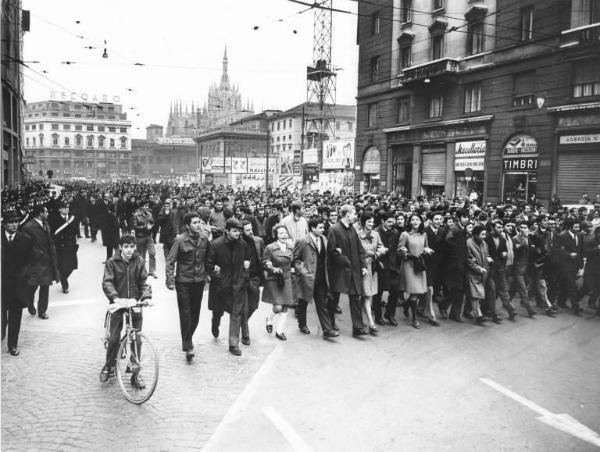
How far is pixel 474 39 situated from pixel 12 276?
87.3 feet

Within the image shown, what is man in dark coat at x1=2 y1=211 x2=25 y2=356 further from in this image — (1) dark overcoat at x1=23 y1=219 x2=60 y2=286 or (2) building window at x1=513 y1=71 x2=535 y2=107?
(2) building window at x1=513 y1=71 x2=535 y2=107

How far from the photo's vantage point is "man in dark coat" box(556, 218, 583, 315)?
9609 millimetres

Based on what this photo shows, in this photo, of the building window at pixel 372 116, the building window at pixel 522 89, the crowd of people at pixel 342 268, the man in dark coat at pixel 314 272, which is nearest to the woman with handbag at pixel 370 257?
the crowd of people at pixel 342 268

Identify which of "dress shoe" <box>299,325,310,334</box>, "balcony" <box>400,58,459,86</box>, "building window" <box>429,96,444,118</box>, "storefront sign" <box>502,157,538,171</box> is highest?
"balcony" <box>400,58,459,86</box>

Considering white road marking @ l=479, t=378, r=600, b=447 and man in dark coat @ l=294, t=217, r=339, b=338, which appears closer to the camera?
white road marking @ l=479, t=378, r=600, b=447

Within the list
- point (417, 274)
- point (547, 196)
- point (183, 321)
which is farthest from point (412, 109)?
point (183, 321)

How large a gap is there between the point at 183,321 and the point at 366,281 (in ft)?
10.0

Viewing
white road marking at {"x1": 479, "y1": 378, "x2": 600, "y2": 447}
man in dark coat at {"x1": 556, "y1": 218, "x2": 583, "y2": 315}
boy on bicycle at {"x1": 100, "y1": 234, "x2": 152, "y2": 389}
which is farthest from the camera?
man in dark coat at {"x1": 556, "y1": 218, "x2": 583, "y2": 315}

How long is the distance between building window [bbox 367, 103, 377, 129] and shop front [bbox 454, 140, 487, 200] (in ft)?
28.6

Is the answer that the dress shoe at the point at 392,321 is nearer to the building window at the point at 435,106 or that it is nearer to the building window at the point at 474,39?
the building window at the point at 474,39

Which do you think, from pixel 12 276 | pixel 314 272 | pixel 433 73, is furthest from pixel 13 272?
pixel 433 73

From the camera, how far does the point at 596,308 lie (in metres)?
9.71

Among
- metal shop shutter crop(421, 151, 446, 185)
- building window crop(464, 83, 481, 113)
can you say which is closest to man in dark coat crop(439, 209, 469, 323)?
building window crop(464, 83, 481, 113)

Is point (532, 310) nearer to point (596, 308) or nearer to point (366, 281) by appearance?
point (596, 308)
